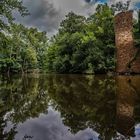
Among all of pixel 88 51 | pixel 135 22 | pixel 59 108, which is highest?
pixel 135 22

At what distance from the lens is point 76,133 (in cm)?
527

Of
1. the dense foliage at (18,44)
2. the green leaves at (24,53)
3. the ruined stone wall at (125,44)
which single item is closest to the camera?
the dense foliage at (18,44)

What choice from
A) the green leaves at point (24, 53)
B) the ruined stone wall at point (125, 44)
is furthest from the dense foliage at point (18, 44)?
the ruined stone wall at point (125, 44)

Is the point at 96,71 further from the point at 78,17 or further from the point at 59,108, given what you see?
the point at 59,108

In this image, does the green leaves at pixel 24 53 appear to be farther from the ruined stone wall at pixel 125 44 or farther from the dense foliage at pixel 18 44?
the ruined stone wall at pixel 125 44

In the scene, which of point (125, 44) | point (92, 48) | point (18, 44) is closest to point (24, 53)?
point (18, 44)

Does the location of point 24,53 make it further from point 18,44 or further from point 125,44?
point 125,44

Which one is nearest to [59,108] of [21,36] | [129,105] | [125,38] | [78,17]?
[129,105]

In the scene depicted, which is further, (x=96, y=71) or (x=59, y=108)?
(x=96, y=71)

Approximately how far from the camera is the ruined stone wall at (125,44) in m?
31.6

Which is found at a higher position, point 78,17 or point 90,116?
point 78,17

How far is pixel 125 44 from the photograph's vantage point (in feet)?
105

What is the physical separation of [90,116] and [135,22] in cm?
3120

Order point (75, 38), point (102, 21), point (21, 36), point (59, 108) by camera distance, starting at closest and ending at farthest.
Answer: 1. point (59, 108)
2. point (102, 21)
3. point (75, 38)
4. point (21, 36)
